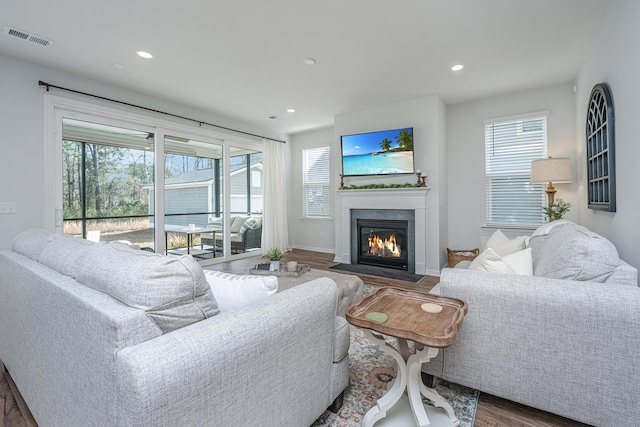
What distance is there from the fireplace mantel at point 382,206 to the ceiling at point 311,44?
1455 mm

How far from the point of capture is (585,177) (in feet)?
11.1

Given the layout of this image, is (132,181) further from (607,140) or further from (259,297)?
(607,140)

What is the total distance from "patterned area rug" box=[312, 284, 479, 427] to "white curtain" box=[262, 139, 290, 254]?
4071 millimetres

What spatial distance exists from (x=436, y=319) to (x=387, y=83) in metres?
3.41

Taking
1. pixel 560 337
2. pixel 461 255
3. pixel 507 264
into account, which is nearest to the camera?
pixel 560 337

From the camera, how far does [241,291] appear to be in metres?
1.25

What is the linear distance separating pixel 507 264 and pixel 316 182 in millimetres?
→ 4772

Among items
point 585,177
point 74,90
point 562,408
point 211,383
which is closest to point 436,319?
point 562,408

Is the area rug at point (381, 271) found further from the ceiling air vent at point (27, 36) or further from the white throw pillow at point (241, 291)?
the ceiling air vent at point (27, 36)

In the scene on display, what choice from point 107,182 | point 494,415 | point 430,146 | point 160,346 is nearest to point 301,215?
point 430,146

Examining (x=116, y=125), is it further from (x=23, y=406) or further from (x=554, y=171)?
(x=554, y=171)

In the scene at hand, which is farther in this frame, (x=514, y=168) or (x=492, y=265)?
(x=514, y=168)

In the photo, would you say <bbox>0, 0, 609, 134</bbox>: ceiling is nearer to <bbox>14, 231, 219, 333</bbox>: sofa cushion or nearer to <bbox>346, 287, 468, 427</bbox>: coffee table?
<bbox>14, 231, 219, 333</bbox>: sofa cushion

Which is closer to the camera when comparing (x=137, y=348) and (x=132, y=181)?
(x=137, y=348)
